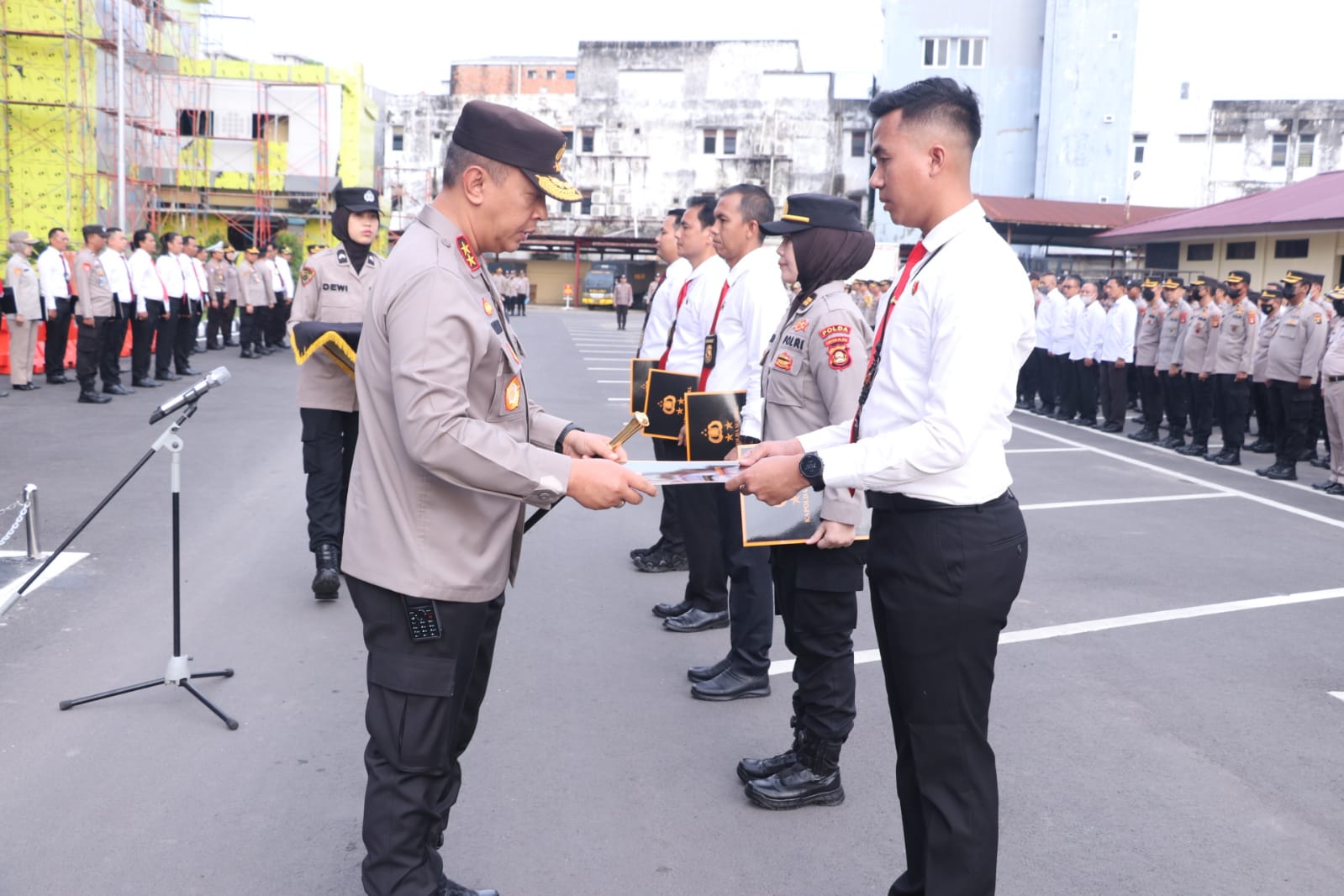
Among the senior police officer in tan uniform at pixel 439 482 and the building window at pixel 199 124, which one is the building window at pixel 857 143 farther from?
the senior police officer in tan uniform at pixel 439 482

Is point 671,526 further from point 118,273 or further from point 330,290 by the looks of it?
point 118,273

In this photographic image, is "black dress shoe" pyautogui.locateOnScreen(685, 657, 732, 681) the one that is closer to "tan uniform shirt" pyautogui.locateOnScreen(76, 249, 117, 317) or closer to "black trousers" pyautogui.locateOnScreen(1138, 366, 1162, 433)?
"tan uniform shirt" pyautogui.locateOnScreen(76, 249, 117, 317)

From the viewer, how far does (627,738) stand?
4.27 meters

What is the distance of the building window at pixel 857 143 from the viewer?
173 ft

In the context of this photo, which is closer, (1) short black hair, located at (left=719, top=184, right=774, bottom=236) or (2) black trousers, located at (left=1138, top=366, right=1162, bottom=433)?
(1) short black hair, located at (left=719, top=184, right=774, bottom=236)

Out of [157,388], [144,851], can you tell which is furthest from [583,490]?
[157,388]

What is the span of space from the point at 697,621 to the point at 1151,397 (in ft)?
38.1

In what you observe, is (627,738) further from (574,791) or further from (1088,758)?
(1088,758)

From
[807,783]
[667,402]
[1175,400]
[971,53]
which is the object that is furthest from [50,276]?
[971,53]

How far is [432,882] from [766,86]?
179 ft

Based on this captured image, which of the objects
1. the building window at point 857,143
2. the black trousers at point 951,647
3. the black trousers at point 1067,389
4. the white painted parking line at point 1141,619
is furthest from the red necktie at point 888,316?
the building window at point 857,143

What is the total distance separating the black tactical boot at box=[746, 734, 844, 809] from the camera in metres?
3.75

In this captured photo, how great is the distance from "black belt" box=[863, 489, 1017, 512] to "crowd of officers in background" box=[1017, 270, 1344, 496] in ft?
33.2

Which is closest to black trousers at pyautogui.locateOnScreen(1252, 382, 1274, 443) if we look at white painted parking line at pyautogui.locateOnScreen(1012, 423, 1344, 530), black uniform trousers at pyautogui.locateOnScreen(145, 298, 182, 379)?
white painted parking line at pyautogui.locateOnScreen(1012, 423, 1344, 530)
